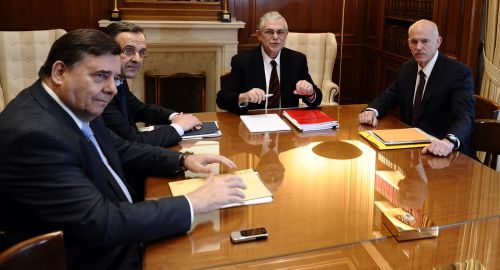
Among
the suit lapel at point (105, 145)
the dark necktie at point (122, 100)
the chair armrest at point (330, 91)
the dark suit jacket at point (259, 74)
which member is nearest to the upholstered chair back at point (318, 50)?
the chair armrest at point (330, 91)

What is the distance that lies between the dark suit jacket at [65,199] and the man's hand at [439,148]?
1159 mm

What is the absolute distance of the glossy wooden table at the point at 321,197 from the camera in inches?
51.1

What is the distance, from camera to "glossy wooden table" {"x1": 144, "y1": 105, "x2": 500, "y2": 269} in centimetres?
130

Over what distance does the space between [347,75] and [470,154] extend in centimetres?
296

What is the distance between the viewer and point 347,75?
5312 millimetres

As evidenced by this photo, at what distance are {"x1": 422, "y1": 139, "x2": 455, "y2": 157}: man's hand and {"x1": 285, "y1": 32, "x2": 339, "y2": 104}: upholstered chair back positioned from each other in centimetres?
240

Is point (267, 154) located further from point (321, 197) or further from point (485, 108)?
point (485, 108)

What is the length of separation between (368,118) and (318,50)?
2.12m

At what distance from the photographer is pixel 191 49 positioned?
4.69 metres

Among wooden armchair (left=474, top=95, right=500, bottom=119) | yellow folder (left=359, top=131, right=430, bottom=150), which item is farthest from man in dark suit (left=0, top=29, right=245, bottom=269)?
wooden armchair (left=474, top=95, right=500, bottom=119)

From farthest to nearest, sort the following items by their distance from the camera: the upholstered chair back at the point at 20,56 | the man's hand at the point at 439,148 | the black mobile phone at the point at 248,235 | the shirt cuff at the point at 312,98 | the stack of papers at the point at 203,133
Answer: the upholstered chair back at the point at 20,56
the shirt cuff at the point at 312,98
the stack of papers at the point at 203,133
the man's hand at the point at 439,148
the black mobile phone at the point at 248,235

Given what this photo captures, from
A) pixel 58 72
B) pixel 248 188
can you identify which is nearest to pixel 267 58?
pixel 248 188

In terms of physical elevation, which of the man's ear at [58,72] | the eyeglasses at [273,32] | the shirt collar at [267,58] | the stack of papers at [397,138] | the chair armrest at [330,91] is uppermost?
the eyeglasses at [273,32]

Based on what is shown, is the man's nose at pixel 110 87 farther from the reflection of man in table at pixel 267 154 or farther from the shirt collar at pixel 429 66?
the shirt collar at pixel 429 66
